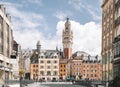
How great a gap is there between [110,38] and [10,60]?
4678cm

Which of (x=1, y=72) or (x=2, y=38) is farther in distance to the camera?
(x=2, y=38)

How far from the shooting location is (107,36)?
72.6 metres

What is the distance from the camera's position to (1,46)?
87438 mm

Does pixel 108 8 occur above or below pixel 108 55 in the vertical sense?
above

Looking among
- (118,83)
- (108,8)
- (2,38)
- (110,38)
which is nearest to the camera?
(118,83)

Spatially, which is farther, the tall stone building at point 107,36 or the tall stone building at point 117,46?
the tall stone building at point 107,36

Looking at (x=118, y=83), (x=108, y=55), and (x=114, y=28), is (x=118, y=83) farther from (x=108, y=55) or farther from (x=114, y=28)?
(x=108, y=55)

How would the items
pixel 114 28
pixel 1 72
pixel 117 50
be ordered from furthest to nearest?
1. pixel 1 72
2. pixel 114 28
3. pixel 117 50

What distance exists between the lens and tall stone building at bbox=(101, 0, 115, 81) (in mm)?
67500

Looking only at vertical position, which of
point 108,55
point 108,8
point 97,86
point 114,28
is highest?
point 108,8

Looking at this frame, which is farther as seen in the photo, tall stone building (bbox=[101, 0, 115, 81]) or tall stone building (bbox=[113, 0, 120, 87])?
tall stone building (bbox=[101, 0, 115, 81])

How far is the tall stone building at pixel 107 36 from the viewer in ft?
221

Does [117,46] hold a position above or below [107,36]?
below

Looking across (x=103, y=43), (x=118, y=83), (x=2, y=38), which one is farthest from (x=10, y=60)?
(x=118, y=83)
